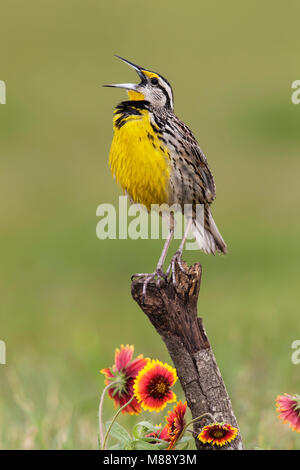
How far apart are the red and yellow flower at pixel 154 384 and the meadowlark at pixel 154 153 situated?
319 mm

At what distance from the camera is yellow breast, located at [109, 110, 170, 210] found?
258 cm

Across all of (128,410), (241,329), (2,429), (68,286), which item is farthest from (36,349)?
(128,410)

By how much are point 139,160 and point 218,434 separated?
0.81 m

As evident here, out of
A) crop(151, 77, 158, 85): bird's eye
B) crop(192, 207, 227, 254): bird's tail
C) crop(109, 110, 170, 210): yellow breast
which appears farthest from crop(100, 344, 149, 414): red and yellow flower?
crop(151, 77, 158, 85): bird's eye

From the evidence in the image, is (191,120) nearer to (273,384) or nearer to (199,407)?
(273,384)

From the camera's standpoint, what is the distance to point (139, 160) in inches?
102

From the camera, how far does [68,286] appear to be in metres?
8.37

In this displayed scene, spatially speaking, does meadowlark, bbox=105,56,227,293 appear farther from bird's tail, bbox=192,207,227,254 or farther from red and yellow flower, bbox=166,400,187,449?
red and yellow flower, bbox=166,400,187,449

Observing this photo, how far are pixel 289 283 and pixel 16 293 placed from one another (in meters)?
2.27

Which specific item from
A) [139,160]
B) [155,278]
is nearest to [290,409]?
[155,278]

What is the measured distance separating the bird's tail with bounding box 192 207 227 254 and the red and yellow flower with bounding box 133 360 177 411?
706 mm

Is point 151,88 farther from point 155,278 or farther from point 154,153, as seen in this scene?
point 155,278

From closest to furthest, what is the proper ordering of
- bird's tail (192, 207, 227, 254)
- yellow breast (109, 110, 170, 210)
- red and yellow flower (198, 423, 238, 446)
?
1. red and yellow flower (198, 423, 238, 446)
2. yellow breast (109, 110, 170, 210)
3. bird's tail (192, 207, 227, 254)

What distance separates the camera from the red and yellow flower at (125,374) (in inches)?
89.7
